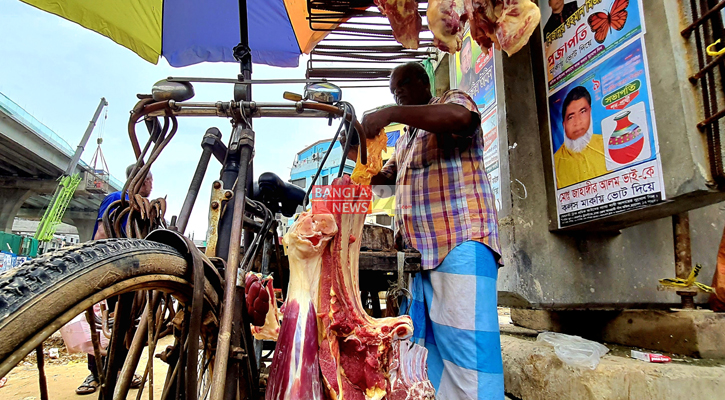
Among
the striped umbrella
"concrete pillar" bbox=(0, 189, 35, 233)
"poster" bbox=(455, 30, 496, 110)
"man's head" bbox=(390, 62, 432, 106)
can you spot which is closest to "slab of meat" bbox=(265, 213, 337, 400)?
"man's head" bbox=(390, 62, 432, 106)

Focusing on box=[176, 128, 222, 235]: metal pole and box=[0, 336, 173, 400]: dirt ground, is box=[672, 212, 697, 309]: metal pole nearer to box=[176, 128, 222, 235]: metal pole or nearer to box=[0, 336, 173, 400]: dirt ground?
box=[176, 128, 222, 235]: metal pole

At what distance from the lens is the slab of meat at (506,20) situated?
1889 mm

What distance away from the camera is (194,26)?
3820 millimetres

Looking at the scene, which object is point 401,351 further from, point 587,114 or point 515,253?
point 587,114

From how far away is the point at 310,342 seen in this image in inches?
44.9

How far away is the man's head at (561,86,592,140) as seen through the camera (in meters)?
2.33

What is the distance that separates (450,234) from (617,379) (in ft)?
4.20

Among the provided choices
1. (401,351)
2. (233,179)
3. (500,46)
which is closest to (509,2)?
(500,46)

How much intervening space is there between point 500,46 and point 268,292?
1909 mm

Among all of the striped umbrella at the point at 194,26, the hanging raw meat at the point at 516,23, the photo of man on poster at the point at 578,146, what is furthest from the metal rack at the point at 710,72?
the striped umbrella at the point at 194,26

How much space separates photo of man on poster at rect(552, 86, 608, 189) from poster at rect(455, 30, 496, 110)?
25.2 inches

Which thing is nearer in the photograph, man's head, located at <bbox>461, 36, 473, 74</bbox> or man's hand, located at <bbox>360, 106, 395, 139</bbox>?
man's hand, located at <bbox>360, 106, 395, 139</bbox>

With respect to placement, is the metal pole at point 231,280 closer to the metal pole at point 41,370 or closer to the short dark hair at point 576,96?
the metal pole at point 41,370

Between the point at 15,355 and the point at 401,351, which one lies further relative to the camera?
the point at 401,351
